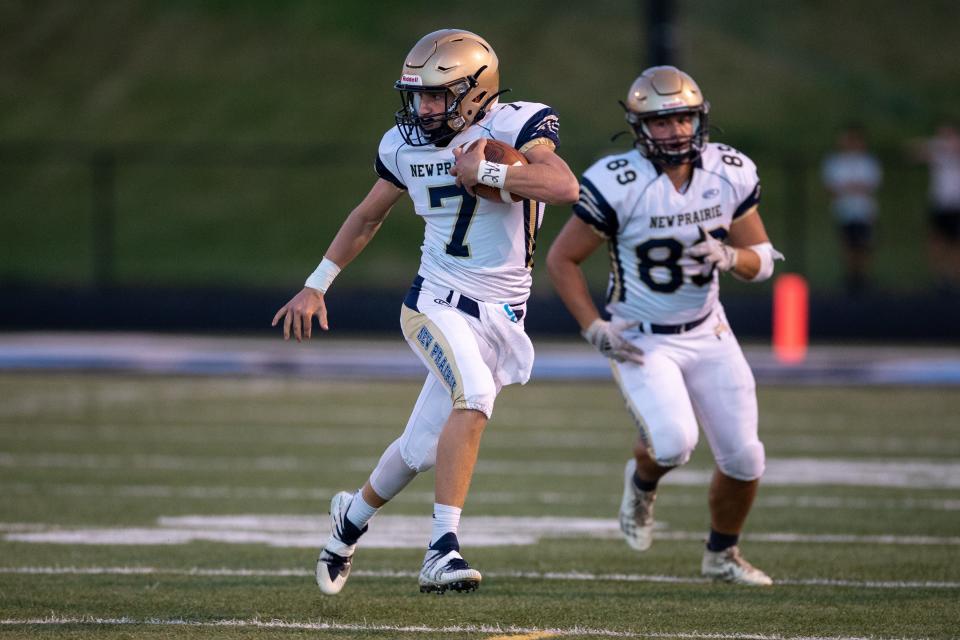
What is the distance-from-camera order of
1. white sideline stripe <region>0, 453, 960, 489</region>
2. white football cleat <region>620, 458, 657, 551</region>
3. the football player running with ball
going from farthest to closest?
white sideline stripe <region>0, 453, 960, 489</region> < white football cleat <region>620, 458, 657, 551</region> < the football player running with ball

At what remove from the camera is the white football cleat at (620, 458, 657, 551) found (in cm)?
683

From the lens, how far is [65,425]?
1165 cm

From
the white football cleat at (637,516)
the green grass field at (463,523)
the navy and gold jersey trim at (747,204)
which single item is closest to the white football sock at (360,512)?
the green grass field at (463,523)

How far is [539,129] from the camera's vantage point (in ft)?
18.8

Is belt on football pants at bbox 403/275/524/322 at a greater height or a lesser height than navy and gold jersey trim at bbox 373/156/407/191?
lesser

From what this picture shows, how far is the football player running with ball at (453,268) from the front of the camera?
220 inches

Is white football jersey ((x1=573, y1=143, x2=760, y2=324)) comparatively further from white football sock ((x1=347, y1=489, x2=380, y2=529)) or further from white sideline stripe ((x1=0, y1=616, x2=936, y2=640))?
white sideline stripe ((x1=0, y1=616, x2=936, y2=640))

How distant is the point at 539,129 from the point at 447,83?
34 cm

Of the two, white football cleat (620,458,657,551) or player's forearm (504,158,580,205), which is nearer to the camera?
player's forearm (504,158,580,205)

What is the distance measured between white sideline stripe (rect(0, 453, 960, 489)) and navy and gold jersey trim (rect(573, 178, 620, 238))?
120 inches

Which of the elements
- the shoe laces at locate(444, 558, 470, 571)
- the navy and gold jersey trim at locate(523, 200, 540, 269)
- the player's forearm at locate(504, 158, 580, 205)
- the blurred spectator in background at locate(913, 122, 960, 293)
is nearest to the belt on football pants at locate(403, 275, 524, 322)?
the navy and gold jersey trim at locate(523, 200, 540, 269)

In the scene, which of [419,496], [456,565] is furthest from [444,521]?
[419,496]

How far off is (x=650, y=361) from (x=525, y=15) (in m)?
42.6

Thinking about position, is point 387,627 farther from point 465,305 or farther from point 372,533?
point 372,533
